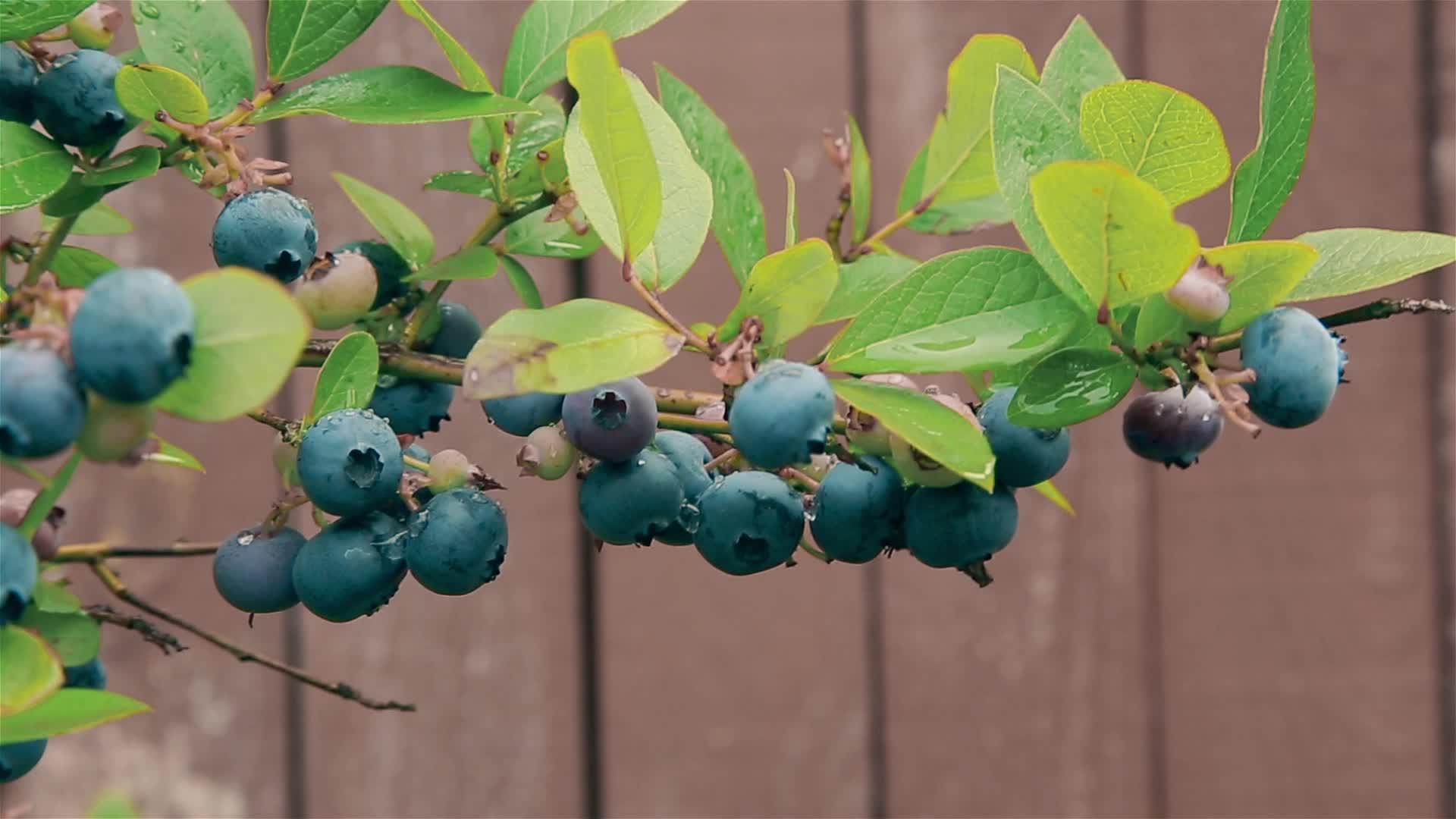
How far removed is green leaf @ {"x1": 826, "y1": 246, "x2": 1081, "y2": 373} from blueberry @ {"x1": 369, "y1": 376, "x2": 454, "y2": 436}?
0.61ft

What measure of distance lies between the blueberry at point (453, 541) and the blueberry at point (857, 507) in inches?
4.2

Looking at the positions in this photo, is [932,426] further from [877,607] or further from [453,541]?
[877,607]

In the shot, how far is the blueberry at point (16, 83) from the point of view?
0.46 meters

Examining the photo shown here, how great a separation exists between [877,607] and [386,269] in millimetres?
883

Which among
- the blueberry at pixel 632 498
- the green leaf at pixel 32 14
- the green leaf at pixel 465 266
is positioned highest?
the green leaf at pixel 32 14

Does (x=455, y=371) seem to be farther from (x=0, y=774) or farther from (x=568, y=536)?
(x=568, y=536)

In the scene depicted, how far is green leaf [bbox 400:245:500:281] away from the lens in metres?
0.49

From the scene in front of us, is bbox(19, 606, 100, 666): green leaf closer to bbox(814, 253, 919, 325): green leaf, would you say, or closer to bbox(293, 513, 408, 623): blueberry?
bbox(293, 513, 408, 623): blueberry

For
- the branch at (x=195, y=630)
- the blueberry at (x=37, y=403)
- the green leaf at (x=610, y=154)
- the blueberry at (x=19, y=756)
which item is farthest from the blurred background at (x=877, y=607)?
the blueberry at (x=37, y=403)

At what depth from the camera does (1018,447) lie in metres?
0.41

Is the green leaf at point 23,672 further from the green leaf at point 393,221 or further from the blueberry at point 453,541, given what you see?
the green leaf at point 393,221

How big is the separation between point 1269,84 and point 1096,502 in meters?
0.97

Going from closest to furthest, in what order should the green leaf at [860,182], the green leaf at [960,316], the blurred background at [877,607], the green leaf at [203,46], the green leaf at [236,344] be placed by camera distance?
the green leaf at [236,344] < the green leaf at [960,316] < the green leaf at [203,46] < the green leaf at [860,182] < the blurred background at [877,607]

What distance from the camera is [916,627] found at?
133 centimetres
